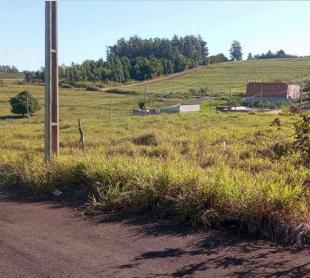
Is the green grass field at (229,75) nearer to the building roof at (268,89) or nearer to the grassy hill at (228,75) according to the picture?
the grassy hill at (228,75)

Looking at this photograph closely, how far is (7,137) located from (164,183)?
11.0m

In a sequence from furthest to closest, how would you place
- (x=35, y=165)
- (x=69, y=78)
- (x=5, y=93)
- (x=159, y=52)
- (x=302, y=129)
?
(x=159, y=52), (x=69, y=78), (x=5, y=93), (x=35, y=165), (x=302, y=129)

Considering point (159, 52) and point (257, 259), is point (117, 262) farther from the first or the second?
point (159, 52)

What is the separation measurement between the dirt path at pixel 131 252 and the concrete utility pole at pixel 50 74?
2445 mm

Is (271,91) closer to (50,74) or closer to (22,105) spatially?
(22,105)

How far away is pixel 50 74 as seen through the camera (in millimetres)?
7590

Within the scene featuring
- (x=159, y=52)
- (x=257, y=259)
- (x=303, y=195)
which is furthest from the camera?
(x=159, y=52)

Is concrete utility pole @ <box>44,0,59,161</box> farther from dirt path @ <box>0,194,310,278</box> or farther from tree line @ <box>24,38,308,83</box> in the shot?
tree line @ <box>24,38,308,83</box>

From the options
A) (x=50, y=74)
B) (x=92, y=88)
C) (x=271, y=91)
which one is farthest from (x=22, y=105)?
(x=92, y=88)

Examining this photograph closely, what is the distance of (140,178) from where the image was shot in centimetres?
588

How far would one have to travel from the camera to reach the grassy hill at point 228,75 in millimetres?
93613

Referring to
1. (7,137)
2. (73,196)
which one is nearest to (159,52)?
(7,137)

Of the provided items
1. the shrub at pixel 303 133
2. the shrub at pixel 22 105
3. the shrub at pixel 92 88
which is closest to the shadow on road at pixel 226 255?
the shrub at pixel 303 133

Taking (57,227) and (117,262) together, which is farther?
(57,227)
